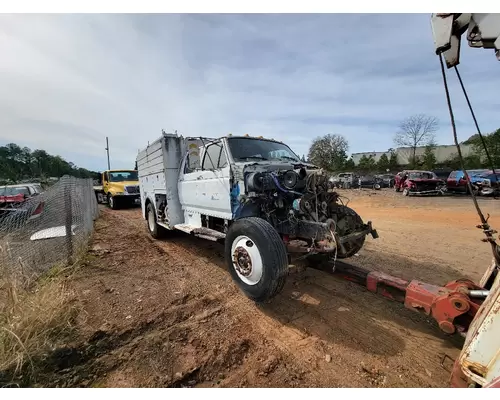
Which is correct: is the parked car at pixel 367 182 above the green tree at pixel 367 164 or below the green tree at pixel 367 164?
below

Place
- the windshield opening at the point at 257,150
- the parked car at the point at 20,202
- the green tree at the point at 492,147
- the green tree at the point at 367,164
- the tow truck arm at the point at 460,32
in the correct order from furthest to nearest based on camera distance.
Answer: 1. the green tree at the point at 367,164
2. the green tree at the point at 492,147
3. the parked car at the point at 20,202
4. the windshield opening at the point at 257,150
5. the tow truck arm at the point at 460,32

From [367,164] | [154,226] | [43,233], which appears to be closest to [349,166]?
[367,164]

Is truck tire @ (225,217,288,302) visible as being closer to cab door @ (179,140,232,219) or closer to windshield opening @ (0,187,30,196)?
cab door @ (179,140,232,219)

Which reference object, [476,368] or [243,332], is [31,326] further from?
[476,368]

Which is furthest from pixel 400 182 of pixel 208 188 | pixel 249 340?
pixel 249 340

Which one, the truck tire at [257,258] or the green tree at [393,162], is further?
the green tree at [393,162]

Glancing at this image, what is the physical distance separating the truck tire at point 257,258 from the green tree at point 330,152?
47.2 meters

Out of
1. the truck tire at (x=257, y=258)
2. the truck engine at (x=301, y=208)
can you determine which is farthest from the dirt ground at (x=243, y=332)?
the truck engine at (x=301, y=208)

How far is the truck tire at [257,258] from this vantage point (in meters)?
3.13

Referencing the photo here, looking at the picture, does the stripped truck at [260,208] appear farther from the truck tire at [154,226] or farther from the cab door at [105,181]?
the cab door at [105,181]

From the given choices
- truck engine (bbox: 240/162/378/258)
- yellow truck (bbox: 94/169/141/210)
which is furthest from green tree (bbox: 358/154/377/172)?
truck engine (bbox: 240/162/378/258)

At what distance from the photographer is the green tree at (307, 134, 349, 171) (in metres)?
49.2

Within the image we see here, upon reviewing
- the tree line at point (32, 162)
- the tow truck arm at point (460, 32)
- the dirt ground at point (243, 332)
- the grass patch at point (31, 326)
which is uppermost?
the tree line at point (32, 162)

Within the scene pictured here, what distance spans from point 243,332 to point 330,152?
50103 mm
